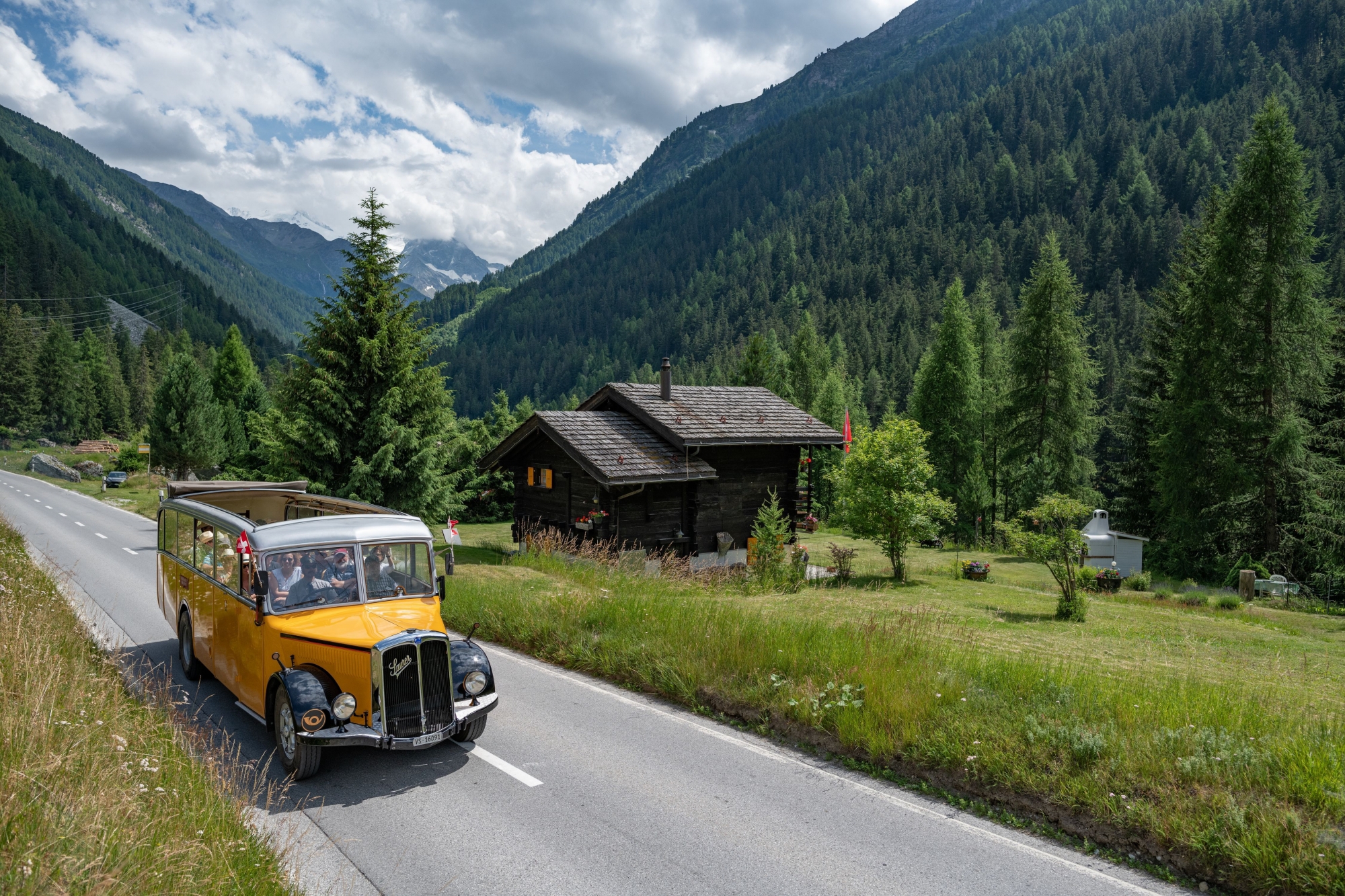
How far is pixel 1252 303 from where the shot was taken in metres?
27.9

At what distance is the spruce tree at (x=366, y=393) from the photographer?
Answer: 22.5m

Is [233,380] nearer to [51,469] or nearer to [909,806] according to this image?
[51,469]

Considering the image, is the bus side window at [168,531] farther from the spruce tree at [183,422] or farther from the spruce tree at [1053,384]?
the spruce tree at [1053,384]

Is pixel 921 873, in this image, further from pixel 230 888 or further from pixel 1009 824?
pixel 230 888

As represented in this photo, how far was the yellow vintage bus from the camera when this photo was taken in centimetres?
699

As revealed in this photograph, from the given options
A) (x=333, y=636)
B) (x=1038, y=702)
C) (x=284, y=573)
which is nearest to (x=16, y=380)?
(x=284, y=573)

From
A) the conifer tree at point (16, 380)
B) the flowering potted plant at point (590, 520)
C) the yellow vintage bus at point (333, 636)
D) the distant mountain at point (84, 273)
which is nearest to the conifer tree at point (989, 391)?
the flowering potted plant at point (590, 520)

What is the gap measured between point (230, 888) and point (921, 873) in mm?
4581

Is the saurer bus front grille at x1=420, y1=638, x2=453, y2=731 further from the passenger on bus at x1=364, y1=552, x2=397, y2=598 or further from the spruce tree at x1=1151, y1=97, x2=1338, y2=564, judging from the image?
the spruce tree at x1=1151, y1=97, x2=1338, y2=564

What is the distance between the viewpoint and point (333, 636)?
7.34 m

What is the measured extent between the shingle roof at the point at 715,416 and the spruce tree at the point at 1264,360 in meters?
15.8

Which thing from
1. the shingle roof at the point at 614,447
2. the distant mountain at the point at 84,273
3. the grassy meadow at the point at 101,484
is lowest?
the grassy meadow at the point at 101,484

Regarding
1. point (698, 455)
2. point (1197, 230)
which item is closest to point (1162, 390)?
point (1197, 230)

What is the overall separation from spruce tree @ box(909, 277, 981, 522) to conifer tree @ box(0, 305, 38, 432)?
323ft
